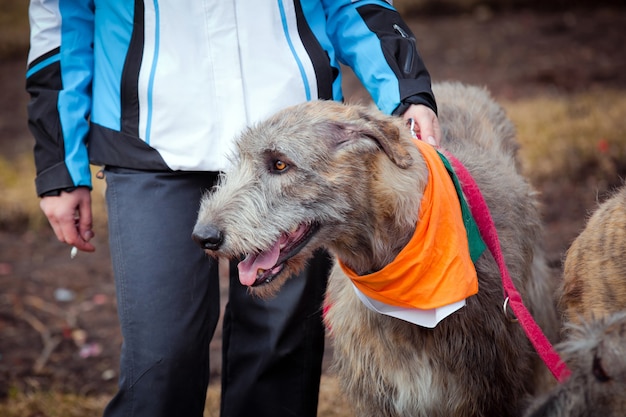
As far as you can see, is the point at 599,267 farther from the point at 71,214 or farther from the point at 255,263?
the point at 71,214

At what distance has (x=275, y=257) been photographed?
10.1 feet

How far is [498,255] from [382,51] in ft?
3.19

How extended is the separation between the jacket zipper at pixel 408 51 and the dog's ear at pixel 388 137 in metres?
0.40

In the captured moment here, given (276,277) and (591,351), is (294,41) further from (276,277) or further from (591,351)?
(591,351)

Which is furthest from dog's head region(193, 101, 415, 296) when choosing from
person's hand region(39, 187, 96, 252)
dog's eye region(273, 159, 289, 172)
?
person's hand region(39, 187, 96, 252)

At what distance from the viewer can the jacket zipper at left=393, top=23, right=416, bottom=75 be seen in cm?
334

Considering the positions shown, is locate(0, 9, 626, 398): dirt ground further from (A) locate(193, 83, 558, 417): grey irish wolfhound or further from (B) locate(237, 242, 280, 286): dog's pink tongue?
(B) locate(237, 242, 280, 286): dog's pink tongue

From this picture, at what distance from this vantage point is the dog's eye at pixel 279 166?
3045 millimetres

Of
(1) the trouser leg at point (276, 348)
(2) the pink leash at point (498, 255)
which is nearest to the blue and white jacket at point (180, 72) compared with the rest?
(2) the pink leash at point (498, 255)

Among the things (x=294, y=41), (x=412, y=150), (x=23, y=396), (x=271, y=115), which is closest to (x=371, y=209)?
(x=412, y=150)

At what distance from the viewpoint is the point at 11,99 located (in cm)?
1150

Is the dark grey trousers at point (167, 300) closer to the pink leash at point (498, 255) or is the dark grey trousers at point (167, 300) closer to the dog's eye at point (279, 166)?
the dog's eye at point (279, 166)

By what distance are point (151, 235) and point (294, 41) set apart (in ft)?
3.24

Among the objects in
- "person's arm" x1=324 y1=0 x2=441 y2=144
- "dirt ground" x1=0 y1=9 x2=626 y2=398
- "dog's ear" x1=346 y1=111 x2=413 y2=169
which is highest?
"person's arm" x1=324 y1=0 x2=441 y2=144
